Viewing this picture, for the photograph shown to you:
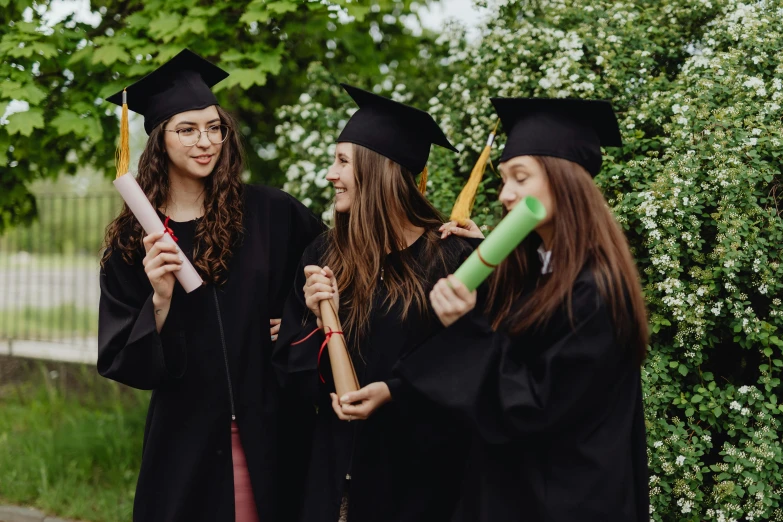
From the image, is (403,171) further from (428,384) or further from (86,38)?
(86,38)

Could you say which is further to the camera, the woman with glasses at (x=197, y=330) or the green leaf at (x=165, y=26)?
the green leaf at (x=165, y=26)

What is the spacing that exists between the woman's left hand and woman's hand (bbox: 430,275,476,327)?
1028 mm

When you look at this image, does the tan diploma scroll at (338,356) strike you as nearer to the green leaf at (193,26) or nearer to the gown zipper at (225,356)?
the gown zipper at (225,356)

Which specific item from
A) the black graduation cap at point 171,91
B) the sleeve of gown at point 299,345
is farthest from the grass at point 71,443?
the black graduation cap at point 171,91

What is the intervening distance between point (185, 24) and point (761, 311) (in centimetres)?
344

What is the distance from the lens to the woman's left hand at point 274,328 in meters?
2.94

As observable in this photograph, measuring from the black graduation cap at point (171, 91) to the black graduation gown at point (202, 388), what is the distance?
449mm

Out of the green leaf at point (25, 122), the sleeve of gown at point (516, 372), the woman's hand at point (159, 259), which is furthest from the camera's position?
the green leaf at point (25, 122)

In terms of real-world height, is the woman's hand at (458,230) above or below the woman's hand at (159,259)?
above

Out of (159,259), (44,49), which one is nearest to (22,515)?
(44,49)

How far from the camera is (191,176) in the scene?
3000 millimetres

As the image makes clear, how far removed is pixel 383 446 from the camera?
259 centimetres

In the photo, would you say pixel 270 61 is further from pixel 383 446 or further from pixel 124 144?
pixel 383 446

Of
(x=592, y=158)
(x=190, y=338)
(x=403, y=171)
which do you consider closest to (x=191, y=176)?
(x=190, y=338)
